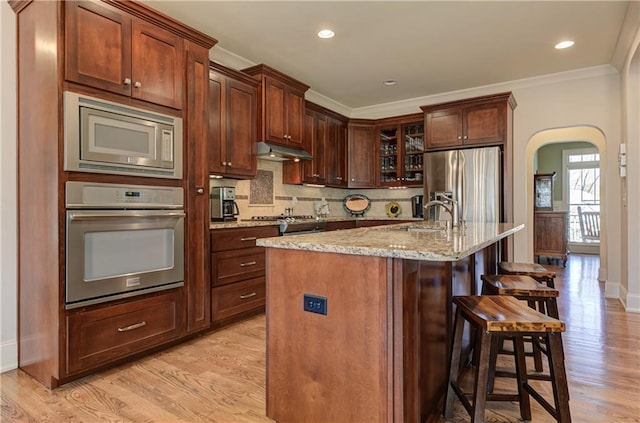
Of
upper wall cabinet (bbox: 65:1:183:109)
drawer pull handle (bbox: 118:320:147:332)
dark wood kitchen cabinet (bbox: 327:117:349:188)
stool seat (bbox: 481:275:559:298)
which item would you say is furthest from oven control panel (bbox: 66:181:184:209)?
dark wood kitchen cabinet (bbox: 327:117:349:188)

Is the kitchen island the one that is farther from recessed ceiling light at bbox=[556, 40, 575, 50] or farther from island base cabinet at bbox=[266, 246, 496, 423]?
recessed ceiling light at bbox=[556, 40, 575, 50]

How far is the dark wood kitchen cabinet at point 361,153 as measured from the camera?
5578mm

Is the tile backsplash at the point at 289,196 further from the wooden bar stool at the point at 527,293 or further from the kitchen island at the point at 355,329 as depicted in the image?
the wooden bar stool at the point at 527,293

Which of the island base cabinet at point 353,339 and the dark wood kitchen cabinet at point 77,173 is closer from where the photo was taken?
the island base cabinet at point 353,339

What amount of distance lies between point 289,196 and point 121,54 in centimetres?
280

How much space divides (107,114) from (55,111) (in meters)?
0.27

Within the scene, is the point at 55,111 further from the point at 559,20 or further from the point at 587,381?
the point at 559,20

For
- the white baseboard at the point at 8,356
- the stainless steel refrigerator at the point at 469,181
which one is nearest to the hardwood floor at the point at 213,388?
the white baseboard at the point at 8,356

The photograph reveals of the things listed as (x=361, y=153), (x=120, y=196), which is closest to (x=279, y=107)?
(x=361, y=153)

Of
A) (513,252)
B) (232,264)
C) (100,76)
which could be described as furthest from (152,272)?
(513,252)

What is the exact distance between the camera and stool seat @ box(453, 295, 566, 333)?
1407 mm

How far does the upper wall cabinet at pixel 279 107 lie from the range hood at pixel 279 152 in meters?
0.07

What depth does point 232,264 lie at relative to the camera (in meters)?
3.18

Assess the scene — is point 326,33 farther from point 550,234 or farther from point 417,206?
point 550,234
